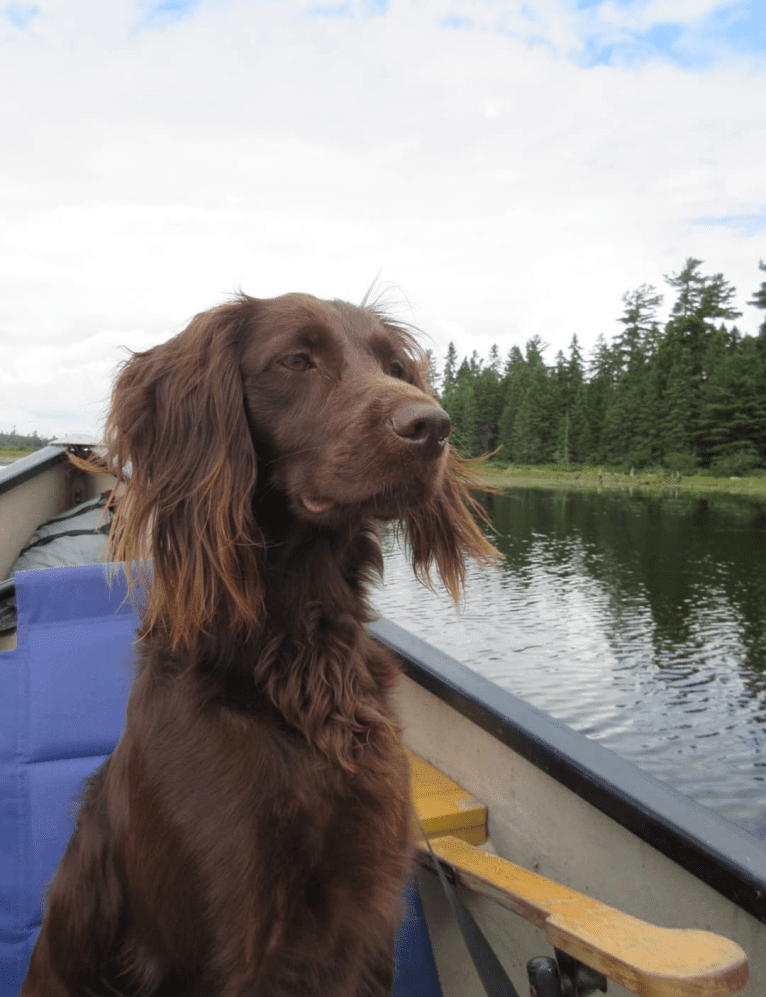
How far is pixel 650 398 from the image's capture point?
246 ft

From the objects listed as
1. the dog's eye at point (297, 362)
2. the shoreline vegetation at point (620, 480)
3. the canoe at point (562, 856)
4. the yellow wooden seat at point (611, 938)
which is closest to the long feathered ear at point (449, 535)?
the canoe at point (562, 856)

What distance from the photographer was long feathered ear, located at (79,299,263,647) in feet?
5.23

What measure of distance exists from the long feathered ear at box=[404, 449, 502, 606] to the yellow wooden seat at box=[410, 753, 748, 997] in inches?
24.8

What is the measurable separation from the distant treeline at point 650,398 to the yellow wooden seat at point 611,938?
65.6m

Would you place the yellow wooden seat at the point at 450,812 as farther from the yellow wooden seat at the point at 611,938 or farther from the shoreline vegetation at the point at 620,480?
the shoreline vegetation at the point at 620,480

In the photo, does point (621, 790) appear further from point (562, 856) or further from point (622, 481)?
point (622, 481)

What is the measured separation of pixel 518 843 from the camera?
229cm

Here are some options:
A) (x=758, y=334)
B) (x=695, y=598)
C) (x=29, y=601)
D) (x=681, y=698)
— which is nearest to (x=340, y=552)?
(x=29, y=601)

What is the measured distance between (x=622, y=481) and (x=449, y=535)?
71.9 meters

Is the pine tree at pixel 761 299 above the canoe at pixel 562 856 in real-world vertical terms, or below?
above

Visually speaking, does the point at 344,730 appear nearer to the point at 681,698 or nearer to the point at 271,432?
the point at 271,432

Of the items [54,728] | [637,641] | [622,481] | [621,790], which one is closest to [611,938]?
[621,790]

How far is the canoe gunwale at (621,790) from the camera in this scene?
154 centimetres

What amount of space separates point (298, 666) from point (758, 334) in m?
80.1
